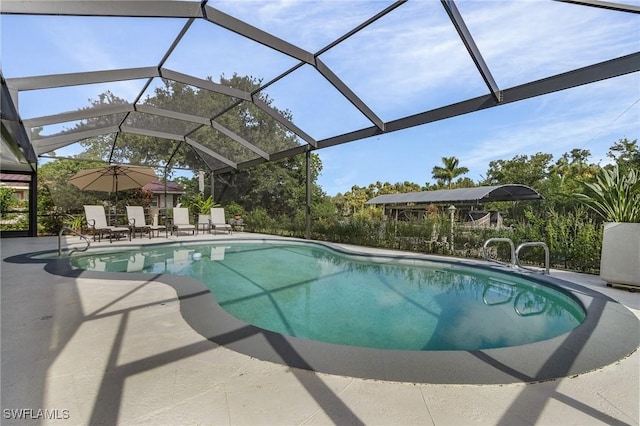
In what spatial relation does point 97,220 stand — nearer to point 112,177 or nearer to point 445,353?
point 112,177

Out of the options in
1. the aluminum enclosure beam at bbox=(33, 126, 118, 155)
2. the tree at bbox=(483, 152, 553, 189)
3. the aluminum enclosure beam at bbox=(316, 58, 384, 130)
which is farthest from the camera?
the tree at bbox=(483, 152, 553, 189)

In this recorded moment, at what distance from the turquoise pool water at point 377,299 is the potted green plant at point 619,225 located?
3.06ft

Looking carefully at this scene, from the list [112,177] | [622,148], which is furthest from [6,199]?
[622,148]

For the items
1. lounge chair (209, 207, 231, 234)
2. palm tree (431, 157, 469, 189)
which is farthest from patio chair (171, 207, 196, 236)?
palm tree (431, 157, 469, 189)

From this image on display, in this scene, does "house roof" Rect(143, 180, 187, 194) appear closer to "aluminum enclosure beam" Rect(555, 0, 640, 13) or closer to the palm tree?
"aluminum enclosure beam" Rect(555, 0, 640, 13)

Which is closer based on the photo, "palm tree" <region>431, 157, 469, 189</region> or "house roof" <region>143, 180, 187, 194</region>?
"house roof" <region>143, 180, 187, 194</region>

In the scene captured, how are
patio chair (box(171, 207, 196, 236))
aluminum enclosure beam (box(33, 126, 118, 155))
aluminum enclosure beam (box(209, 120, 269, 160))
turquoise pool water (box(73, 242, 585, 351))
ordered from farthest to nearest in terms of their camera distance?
patio chair (box(171, 207, 196, 236)) → aluminum enclosure beam (box(209, 120, 269, 160)) → aluminum enclosure beam (box(33, 126, 118, 155)) → turquoise pool water (box(73, 242, 585, 351))

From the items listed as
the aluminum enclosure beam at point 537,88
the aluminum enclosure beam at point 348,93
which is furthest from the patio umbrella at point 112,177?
the aluminum enclosure beam at point 537,88

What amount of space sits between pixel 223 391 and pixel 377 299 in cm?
350

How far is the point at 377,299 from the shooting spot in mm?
5062

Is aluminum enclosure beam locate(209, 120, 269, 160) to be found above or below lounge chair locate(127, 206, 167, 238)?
above

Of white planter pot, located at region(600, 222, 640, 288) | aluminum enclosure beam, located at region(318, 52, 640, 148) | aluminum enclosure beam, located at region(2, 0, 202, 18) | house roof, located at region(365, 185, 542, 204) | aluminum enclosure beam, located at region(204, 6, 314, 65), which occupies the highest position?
aluminum enclosure beam, located at region(204, 6, 314, 65)

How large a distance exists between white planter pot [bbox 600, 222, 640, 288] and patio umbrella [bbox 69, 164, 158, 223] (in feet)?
40.5

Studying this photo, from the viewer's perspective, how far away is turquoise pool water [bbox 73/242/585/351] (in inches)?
144
